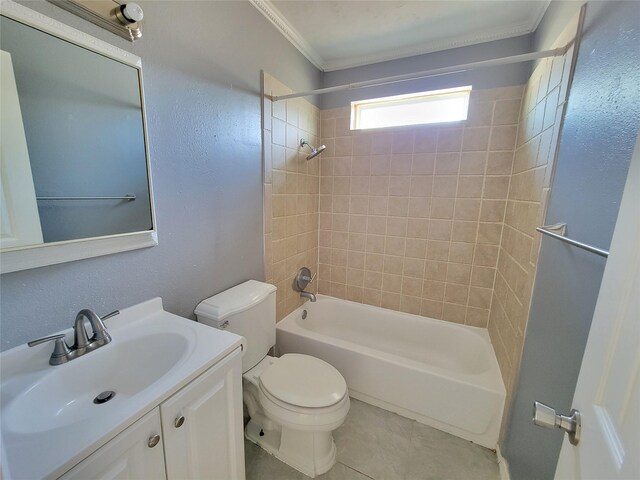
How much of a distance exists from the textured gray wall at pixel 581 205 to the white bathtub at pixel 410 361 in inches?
11.9

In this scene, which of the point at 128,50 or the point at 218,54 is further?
the point at 218,54

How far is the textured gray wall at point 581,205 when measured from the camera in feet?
2.33

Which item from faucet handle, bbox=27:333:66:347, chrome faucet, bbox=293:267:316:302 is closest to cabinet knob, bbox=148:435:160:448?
faucet handle, bbox=27:333:66:347

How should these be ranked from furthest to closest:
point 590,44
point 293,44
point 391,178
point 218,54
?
1. point 391,178
2. point 293,44
3. point 218,54
4. point 590,44

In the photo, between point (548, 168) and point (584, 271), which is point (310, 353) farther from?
point (548, 168)

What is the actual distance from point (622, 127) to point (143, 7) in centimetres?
160

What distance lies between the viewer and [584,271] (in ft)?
2.67

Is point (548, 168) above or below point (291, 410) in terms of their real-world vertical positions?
above

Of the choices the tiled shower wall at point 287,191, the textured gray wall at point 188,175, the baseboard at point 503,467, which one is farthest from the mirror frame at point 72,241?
the baseboard at point 503,467

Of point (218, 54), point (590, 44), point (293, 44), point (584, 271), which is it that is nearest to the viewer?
point (584, 271)

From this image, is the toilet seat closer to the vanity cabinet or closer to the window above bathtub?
the vanity cabinet

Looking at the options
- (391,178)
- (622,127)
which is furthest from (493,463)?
(391,178)

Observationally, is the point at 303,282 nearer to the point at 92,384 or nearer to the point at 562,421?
the point at 92,384

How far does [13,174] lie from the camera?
2.37ft
